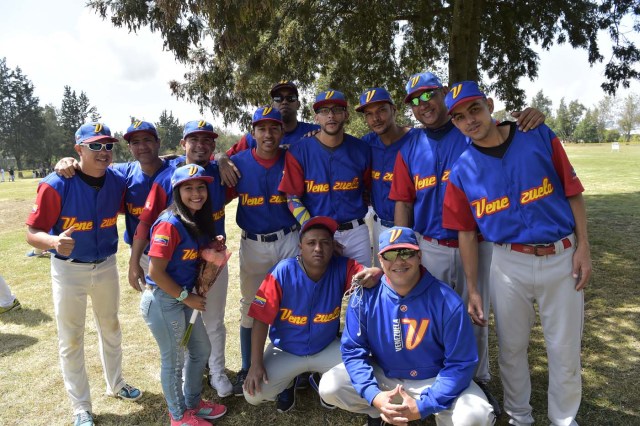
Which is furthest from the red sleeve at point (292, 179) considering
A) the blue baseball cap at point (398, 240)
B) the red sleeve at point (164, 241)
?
the blue baseball cap at point (398, 240)

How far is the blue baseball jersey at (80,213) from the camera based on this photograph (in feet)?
11.8

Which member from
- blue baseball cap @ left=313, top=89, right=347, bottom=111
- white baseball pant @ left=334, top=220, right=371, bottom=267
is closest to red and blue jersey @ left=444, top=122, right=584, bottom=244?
white baseball pant @ left=334, top=220, right=371, bottom=267

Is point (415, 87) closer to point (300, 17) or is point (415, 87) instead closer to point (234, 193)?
point (234, 193)

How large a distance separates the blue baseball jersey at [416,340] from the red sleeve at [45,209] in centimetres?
256

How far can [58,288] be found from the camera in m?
3.74

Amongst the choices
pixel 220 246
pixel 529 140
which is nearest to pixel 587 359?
pixel 529 140

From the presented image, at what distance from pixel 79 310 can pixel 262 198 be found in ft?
6.27

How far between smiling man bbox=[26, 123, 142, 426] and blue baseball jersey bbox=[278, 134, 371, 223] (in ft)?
5.29

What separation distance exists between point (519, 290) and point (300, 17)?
6816 mm

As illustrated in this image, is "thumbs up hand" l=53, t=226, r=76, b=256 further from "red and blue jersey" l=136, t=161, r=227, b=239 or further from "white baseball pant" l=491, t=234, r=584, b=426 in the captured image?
"white baseball pant" l=491, t=234, r=584, b=426

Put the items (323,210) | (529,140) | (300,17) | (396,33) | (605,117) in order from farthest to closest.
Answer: (605,117) < (396,33) < (300,17) < (323,210) < (529,140)

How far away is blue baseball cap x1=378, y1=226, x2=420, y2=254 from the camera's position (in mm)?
3110

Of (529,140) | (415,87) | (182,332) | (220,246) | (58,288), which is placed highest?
(415,87)

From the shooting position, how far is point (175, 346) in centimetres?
348
